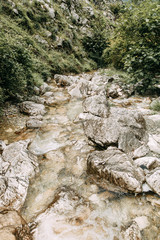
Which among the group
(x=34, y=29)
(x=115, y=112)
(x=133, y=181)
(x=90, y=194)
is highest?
(x=34, y=29)

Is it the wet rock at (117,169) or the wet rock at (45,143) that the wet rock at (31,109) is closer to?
the wet rock at (45,143)

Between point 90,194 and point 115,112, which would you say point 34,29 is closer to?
point 115,112

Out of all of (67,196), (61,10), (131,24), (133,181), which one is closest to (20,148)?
(67,196)

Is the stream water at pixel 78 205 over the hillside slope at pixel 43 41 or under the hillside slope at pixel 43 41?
under

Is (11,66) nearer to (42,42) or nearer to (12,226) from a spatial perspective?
(12,226)

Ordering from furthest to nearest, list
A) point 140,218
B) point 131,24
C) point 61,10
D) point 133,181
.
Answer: point 61,10
point 131,24
point 133,181
point 140,218

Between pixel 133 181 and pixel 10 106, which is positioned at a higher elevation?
pixel 133 181

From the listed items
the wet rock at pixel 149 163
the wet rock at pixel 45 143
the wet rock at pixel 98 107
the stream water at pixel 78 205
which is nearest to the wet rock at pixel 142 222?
the stream water at pixel 78 205

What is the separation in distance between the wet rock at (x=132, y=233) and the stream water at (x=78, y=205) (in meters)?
0.07

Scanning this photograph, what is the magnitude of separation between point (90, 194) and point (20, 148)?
2457 millimetres

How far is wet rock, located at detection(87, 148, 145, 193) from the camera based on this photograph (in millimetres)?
2807

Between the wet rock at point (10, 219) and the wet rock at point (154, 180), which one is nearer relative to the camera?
the wet rock at point (10, 219)

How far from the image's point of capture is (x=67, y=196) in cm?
291

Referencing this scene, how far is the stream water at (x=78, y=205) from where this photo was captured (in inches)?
91.7
